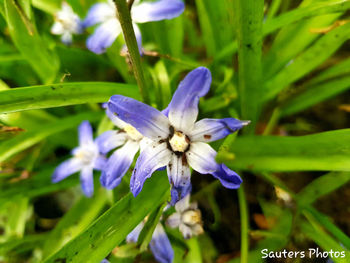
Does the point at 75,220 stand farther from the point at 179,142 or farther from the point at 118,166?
the point at 179,142

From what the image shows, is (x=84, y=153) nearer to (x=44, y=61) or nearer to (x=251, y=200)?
(x=44, y=61)

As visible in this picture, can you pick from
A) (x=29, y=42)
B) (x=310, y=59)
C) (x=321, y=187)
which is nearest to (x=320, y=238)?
(x=321, y=187)

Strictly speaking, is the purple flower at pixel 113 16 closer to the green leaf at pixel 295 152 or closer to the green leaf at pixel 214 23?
the green leaf at pixel 214 23

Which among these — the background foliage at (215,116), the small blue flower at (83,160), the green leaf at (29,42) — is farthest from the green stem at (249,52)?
the green leaf at (29,42)

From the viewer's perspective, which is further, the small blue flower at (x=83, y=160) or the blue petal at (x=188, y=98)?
the small blue flower at (x=83, y=160)

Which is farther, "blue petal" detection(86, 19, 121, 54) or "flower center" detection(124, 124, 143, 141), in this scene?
"blue petal" detection(86, 19, 121, 54)

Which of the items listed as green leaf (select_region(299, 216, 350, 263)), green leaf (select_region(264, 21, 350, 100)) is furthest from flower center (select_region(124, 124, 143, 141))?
green leaf (select_region(299, 216, 350, 263))

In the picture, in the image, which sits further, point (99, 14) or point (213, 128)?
point (99, 14)

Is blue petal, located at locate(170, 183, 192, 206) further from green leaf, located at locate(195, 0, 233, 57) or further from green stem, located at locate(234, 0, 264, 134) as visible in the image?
green leaf, located at locate(195, 0, 233, 57)
